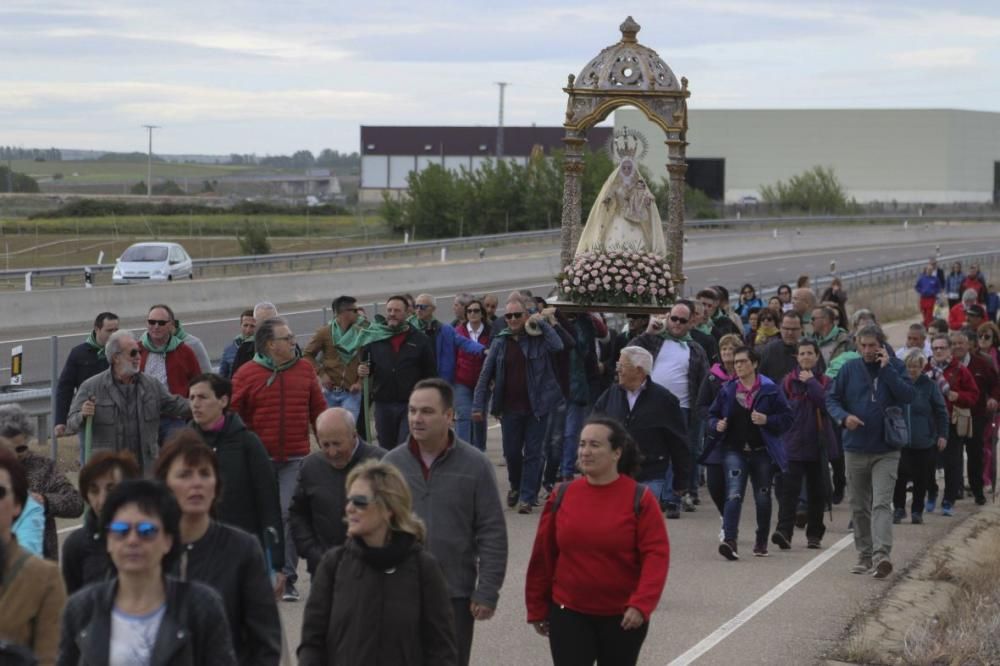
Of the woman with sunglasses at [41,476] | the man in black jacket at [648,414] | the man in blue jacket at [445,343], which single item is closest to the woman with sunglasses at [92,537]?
the woman with sunglasses at [41,476]

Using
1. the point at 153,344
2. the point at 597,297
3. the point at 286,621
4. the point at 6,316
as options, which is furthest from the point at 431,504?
the point at 6,316

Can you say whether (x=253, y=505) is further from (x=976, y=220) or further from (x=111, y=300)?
(x=976, y=220)

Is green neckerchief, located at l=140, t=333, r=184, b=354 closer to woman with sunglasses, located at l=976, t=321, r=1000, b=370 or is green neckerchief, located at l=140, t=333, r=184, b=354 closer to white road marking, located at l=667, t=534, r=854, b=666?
white road marking, located at l=667, t=534, r=854, b=666

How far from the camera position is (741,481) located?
1375 cm

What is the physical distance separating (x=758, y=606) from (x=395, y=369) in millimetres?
3917

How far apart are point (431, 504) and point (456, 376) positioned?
30.1ft

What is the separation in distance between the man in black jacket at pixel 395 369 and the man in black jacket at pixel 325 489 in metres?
6.17

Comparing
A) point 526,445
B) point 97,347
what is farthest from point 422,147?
point 97,347

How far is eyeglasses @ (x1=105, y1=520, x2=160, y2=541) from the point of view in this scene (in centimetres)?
520

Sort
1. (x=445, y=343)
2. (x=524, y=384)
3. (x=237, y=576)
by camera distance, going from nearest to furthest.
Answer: (x=237, y=576), (x=524, y=384), (x=445, y=343)

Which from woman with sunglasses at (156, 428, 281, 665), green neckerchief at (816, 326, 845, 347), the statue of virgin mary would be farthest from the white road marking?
the statue of virgin mary

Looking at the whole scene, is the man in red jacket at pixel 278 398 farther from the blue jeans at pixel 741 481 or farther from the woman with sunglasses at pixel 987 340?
the woman with sunglasses at pixel 987 340

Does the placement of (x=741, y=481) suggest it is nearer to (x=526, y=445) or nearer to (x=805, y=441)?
(x=805, y=441)

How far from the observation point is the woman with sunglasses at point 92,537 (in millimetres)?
6469
